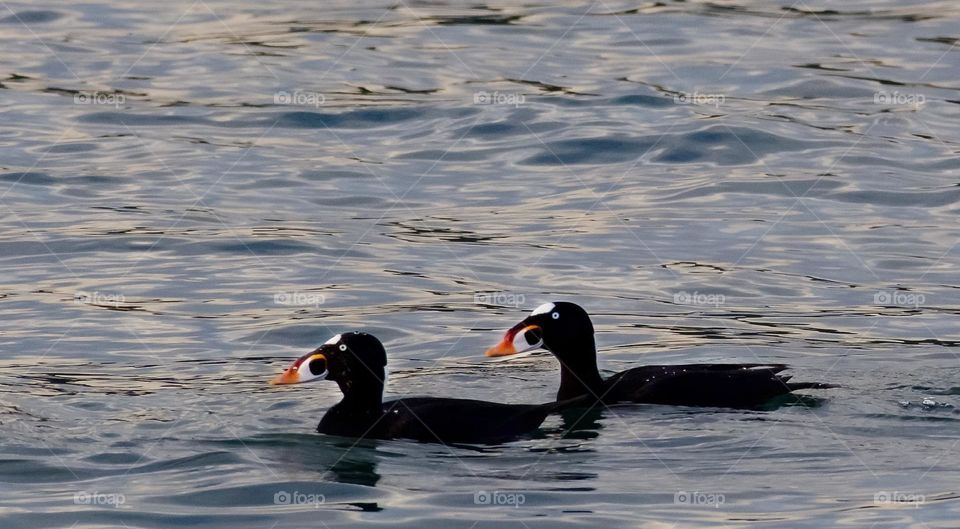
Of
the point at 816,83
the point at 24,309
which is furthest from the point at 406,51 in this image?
the point at 24,309

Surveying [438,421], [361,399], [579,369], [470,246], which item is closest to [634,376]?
[579,369]

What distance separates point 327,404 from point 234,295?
9.14 ft

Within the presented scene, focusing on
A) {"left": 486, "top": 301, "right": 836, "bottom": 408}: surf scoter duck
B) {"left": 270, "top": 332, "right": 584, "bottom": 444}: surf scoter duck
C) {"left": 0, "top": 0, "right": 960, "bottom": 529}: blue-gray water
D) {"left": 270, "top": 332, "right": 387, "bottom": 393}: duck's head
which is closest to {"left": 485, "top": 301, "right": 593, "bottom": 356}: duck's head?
{"left": 486, "top": 301, "right": 836, "bottom": 408}: surf scoter duck

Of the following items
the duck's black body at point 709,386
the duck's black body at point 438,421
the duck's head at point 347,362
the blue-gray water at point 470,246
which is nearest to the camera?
the blue-gray water at point 470,246

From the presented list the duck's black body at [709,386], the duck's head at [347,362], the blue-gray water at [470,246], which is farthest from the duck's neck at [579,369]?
the duck's head at [347,362]

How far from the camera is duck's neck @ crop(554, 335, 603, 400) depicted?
34.8ft

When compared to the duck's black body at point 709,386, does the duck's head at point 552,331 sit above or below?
above

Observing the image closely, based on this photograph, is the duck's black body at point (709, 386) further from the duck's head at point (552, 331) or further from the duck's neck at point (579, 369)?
the duck's head at point (552, 331)

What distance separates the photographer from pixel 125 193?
16.1 metres

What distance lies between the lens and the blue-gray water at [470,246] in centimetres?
887

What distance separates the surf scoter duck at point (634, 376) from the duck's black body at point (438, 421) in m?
0.85

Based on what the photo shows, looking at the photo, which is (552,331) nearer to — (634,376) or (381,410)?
(634,376)

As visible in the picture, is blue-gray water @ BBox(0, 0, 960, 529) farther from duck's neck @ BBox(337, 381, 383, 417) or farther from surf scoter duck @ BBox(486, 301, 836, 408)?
duck's neck @ BBox(337, 381, 383, 417)

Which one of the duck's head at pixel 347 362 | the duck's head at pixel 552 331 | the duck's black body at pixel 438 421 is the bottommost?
the duck's black body at pixel 438 421
